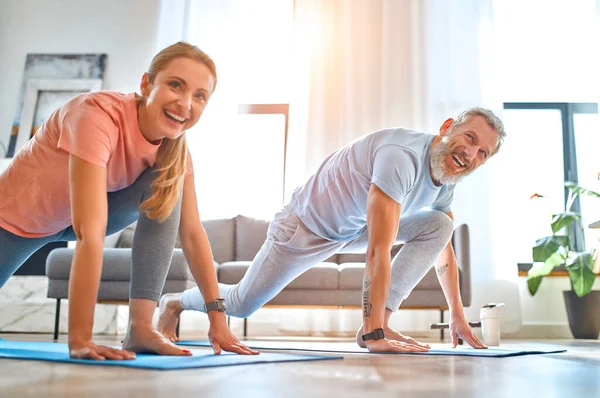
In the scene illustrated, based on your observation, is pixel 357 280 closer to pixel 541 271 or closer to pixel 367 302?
pixel 541 271

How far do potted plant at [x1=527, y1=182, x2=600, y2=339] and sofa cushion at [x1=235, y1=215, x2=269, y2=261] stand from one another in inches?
72.4

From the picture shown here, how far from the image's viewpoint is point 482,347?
1.93 metres

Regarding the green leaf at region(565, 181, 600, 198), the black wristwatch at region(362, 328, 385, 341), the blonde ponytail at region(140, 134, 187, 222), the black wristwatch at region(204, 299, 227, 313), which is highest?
the green leaf at region(565, 181, 600, 198)

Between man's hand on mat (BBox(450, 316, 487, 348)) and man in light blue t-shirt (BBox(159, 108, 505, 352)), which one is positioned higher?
man in light blue t-shirt (BBox(159, 108, 505, 352))

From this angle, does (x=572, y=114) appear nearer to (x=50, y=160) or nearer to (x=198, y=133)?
(x=198, y=133)

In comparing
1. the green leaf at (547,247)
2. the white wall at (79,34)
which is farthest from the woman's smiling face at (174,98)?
the white wall at (79,34)

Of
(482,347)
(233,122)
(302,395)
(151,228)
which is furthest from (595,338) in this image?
(302,395)

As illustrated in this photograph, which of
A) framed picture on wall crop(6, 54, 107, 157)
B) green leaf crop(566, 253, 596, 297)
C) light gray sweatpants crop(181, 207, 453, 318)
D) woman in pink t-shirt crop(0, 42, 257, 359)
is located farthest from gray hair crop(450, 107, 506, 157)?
framed picture on wall crop(6, 54, 107, 157)

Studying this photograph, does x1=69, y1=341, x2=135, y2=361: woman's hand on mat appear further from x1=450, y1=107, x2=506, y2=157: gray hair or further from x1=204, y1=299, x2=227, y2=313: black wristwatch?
x1=450, y1=107, x2=506, y2=157: gray hair

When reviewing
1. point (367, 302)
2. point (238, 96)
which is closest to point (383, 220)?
point (367, 302)

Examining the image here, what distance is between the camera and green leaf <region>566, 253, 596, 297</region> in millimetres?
4059

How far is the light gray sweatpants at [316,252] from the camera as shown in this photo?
202 cm

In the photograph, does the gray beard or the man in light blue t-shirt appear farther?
the gray beard

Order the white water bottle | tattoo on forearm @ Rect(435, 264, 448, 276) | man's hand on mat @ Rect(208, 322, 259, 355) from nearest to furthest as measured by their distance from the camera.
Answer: man's hand on mat @ Rect(208, 322, 259, 355)
tattoo on forearm @ Rect(435, 264, 448, 276)
the white water bottle
